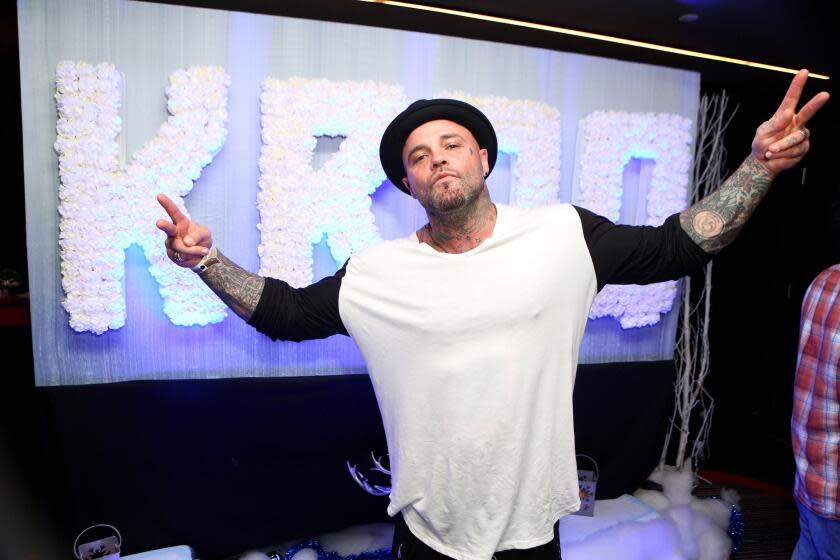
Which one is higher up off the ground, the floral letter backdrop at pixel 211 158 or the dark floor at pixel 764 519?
the floral letter backdrop at pixel 211 158

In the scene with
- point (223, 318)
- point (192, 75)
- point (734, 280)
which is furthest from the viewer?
point (734, 280)

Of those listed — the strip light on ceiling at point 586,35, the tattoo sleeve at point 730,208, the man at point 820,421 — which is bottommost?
the man at point 820,421

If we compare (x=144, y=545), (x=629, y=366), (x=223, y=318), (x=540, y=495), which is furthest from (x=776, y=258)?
(x=144, y=545)

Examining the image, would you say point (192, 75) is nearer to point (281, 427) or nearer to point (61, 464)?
point (281, 427)

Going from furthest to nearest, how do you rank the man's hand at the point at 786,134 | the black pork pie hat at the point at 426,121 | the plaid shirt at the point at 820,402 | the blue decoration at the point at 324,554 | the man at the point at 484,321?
the blue decoration at the point at 324,554 → the plaid shirt at the point at 820,402 → the black pork pie hat at the point at 426,121 → the man at the point at 484,321 → the man's hand at the point at 786,134

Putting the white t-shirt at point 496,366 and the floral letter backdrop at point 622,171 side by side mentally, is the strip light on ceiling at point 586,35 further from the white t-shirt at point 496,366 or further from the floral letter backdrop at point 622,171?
the white t-shirt at point 496,366

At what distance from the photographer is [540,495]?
1404mm

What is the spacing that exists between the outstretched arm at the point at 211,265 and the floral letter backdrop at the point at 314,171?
0.61 metres

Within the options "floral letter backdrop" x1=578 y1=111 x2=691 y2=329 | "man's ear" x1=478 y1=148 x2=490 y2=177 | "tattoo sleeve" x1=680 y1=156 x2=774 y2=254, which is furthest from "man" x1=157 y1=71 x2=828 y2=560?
"floral letter backdrop" x1=578 y1=111 x2=691 y2=329

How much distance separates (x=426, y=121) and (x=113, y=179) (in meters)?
1.30

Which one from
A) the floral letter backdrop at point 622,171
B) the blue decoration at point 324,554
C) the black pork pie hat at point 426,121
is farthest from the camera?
the floral letter backdrop at point 622,171

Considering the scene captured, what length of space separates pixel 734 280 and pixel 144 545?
390 cm

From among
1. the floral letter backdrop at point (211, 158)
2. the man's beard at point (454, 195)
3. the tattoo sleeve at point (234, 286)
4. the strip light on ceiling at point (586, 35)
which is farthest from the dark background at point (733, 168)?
the tattoo sleeve at point (234, 286)

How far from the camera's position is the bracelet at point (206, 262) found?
149 centimetres
